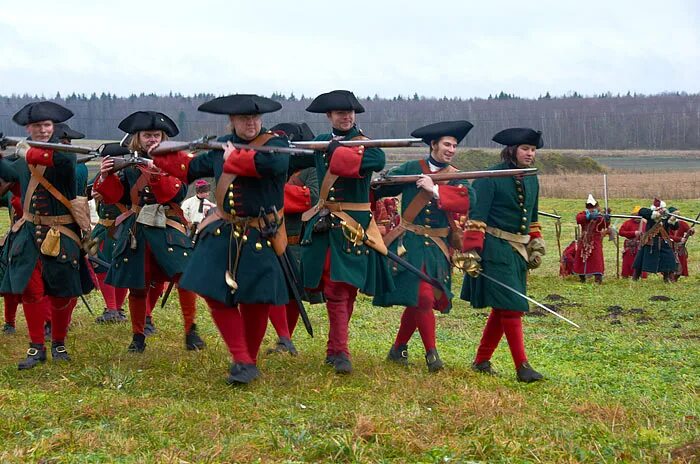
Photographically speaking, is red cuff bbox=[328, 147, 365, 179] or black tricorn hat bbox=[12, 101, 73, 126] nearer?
red cuff bbox=[328, 147, 365, 179]

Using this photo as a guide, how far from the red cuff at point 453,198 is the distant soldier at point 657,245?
12.1 meters

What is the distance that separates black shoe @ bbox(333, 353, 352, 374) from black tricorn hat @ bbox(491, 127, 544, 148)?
6.51ft

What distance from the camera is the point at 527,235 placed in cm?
791

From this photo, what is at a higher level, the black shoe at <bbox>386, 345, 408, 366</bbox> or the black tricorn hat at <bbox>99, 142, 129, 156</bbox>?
the black tricorn hat at <bbox>99, 142, 129, 156</bbox>

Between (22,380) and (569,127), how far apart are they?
108 metres

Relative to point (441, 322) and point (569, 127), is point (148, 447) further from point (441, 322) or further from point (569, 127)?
point (569, 127)

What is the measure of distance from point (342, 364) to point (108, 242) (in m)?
3.99

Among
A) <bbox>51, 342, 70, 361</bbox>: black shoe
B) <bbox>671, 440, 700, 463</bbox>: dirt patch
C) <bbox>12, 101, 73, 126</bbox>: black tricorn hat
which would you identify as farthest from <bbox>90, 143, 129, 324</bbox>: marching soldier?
<bbox>671, 440, 700, 463</bbox>: dirt patch

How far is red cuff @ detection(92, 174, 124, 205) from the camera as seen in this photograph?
8195 millimetres

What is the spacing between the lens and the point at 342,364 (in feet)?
24.0

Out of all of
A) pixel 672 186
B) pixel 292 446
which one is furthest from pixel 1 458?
pixel 672 186

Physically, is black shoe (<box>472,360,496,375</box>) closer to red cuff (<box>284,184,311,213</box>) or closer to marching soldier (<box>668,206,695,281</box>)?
red cuff (<box>284,184,311,213</box>)

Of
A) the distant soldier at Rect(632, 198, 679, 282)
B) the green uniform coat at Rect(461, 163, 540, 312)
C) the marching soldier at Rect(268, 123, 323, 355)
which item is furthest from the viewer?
the distant soldier at Rect(632, 198, 679, 282)

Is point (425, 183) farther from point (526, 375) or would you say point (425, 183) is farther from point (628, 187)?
point (628, 187)
